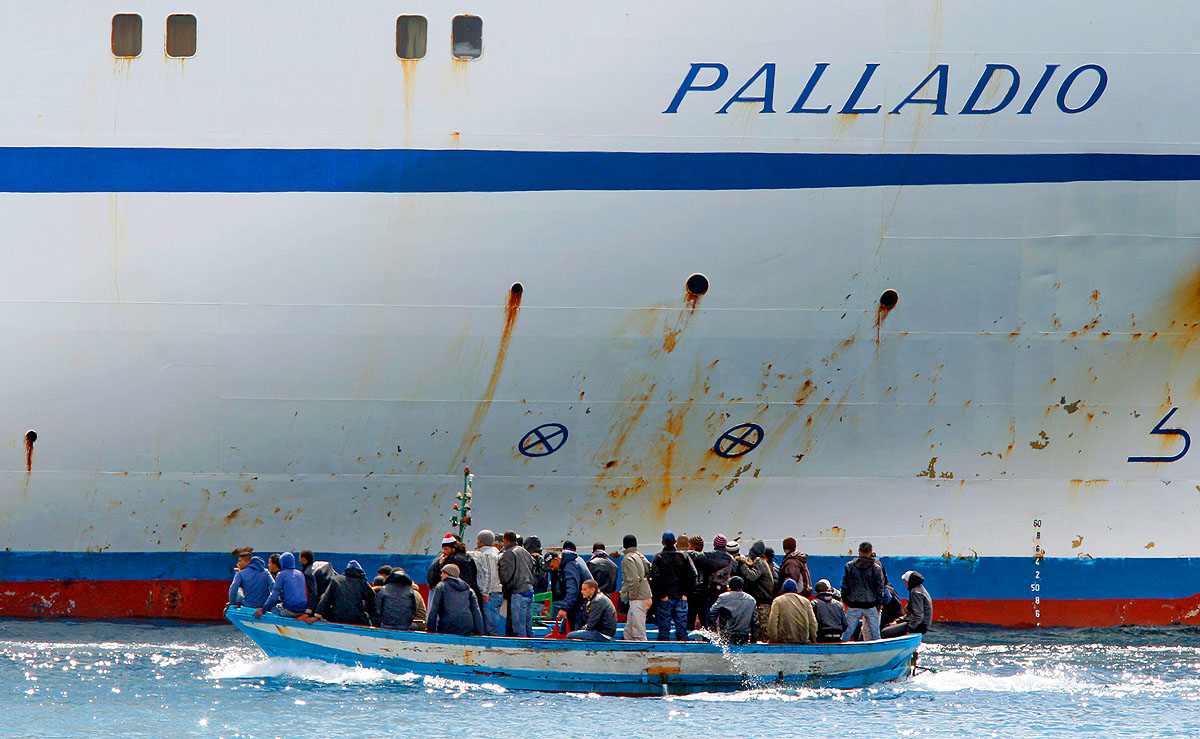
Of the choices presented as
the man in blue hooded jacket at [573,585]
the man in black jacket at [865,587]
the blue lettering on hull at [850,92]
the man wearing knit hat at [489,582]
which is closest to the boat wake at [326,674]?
the man wearing knit hat at [489,582]

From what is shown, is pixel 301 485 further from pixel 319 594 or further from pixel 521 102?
pixel 521 102

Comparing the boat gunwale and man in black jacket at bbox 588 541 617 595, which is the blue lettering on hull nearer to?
man in black jacket at bbox 588 541 617 595

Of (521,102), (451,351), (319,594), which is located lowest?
(319,594)

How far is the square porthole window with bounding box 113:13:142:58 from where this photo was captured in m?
13.1

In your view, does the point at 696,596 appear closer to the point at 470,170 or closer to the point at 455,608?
the point at 455,608

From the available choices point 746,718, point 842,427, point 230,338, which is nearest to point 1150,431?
point 842,427

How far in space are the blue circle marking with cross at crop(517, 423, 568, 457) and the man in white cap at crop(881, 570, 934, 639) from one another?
11.9 feet

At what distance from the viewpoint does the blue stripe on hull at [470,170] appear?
13102mm

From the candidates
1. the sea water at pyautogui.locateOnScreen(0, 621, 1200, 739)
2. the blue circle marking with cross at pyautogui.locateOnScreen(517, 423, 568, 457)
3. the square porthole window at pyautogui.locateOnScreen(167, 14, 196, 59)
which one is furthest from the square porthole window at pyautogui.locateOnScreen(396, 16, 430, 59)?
the sea water at pyautogui.locateOnScreen(0, 621, 1200, 739)

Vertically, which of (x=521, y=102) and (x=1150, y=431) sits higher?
(x=521, y=102)

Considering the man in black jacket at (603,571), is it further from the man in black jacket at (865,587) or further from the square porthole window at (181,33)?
the square porthole window at (181,33)

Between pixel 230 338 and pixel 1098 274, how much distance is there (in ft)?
28.9

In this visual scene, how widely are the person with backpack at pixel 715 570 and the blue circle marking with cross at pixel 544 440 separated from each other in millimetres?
1932

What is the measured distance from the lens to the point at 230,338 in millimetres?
13148
